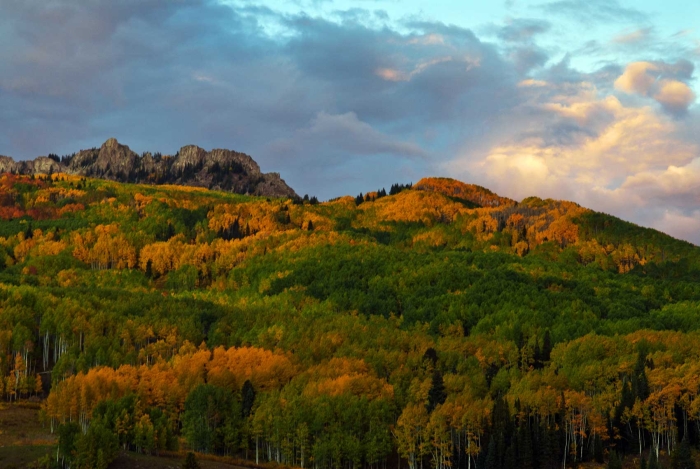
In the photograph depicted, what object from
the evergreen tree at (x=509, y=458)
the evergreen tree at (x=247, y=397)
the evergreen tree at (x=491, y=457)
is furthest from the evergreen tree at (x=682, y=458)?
the evergreen tree at (x=247, y=397)

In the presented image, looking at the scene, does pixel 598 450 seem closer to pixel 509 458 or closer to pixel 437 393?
pixel 509 458

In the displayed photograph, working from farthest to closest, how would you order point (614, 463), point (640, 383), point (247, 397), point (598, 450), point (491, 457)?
point (247, 397), point (640, 383), point (598, 450), point (491, 457), point (614, 463)

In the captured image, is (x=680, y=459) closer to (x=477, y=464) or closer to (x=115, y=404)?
(x=477, y=464)

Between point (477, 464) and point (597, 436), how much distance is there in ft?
95.2

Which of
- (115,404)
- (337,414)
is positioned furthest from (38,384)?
(337,414)

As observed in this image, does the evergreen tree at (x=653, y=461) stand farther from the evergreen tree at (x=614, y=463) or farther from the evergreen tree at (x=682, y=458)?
the evergreen tree at (x=614, y=463)

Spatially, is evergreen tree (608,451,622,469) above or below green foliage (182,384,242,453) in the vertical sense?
below

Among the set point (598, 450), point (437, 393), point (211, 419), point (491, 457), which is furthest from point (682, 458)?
point (211, 419)

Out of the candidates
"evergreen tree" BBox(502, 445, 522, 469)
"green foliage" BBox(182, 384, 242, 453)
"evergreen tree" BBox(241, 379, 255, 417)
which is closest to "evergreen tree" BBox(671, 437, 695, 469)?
"evergreen tree" BBox(502, 445, 522, 469)

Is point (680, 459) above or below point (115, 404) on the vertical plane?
below

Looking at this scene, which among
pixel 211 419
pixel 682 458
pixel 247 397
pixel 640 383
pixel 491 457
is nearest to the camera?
pixel 682 458

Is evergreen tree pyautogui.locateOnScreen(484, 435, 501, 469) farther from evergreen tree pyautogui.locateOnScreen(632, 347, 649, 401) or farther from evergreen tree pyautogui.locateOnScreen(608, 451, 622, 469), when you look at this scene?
evergreen tree pyautogui.locateOnScreen(632, 347, 649, 401)

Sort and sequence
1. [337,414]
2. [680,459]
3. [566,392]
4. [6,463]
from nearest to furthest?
[6,463] → [680,459] → [337,414] → [566,392]

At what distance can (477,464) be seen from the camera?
158 meters
